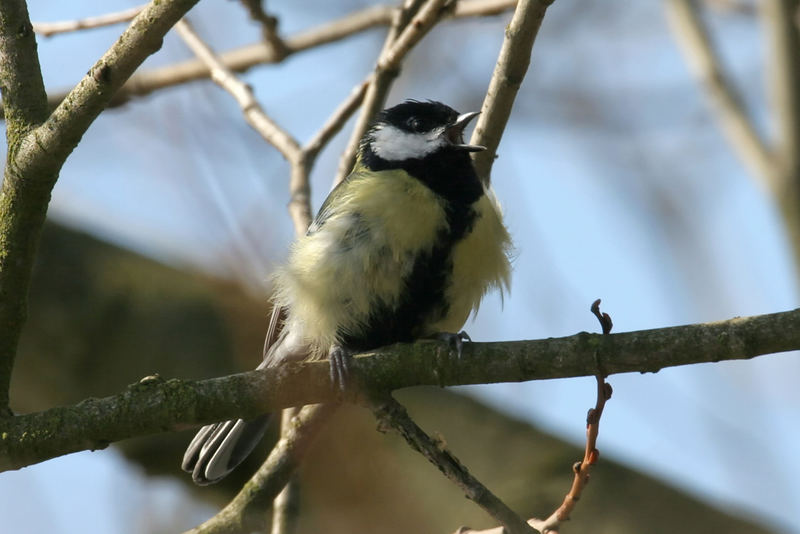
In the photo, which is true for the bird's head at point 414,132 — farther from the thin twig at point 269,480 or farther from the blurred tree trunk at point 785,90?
the blurred tree trunk at point 785,90

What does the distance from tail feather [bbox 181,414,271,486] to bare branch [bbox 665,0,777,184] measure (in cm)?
227

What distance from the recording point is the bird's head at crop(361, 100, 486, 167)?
3.40 m

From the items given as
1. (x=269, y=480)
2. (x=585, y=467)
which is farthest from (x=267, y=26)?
(x=585, y=467)

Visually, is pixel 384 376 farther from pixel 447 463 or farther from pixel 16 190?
pixel 16 190

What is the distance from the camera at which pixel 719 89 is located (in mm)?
4012

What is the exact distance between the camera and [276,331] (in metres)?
3.44

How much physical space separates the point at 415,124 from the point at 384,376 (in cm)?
154

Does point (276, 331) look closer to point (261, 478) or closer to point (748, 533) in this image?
point (261, 478)

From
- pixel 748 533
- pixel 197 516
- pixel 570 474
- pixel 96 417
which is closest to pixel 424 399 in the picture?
pixel 570 474

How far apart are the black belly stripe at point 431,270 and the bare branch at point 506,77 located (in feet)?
0.37

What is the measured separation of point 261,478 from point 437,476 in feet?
3.43

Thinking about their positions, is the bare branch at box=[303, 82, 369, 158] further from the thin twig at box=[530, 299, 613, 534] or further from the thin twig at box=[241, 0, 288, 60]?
the thin twig at box=[530, 299, 613, 534]

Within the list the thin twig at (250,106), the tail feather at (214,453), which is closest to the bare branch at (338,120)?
the thin twig at (250,106)

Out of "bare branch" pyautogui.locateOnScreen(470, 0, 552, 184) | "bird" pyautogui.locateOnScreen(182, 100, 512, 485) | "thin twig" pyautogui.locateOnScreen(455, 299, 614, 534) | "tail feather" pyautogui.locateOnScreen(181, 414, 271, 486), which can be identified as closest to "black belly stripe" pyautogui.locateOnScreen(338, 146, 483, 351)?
"bird" pyautogui.locateOnScreen(182, 100, 512, 485)
